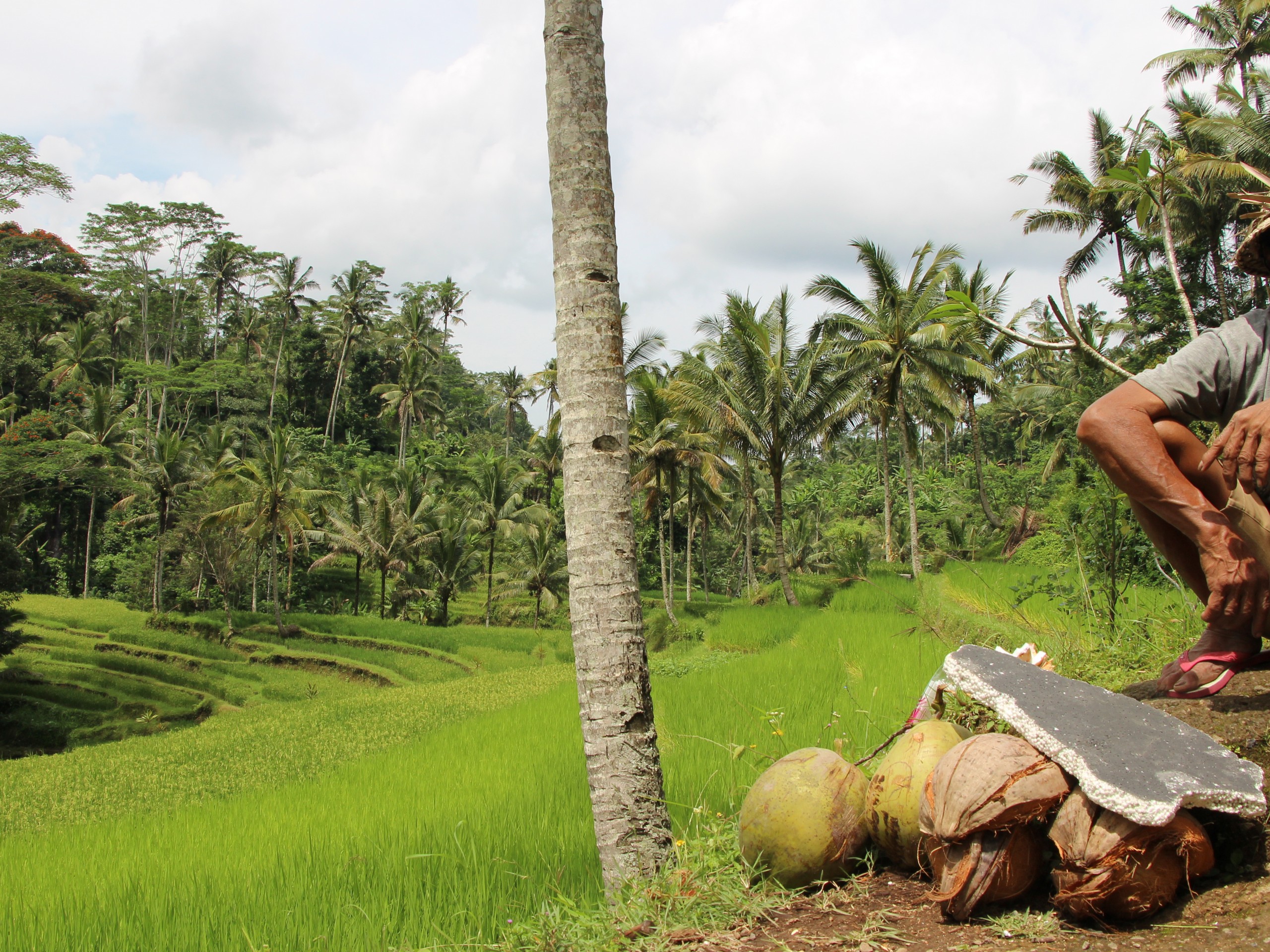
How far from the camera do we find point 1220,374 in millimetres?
2350

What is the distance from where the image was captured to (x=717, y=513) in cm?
4300

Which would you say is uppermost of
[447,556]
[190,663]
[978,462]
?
[978,462]

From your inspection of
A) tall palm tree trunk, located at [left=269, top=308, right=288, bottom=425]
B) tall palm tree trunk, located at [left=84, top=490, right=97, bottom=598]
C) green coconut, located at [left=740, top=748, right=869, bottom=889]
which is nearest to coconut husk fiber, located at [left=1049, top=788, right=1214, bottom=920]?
green coconut, located at [left=740, top=748, right=869, bottom=889]

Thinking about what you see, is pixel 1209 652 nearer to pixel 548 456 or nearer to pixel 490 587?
pixel 490 587

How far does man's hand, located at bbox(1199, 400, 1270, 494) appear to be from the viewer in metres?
2.12

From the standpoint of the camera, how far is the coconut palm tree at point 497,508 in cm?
3625

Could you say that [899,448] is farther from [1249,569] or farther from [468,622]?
[1249,569]

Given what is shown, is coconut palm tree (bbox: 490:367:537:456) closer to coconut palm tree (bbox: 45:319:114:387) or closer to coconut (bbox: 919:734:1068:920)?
coconut palm tree (bbox: 45:319:114:387)

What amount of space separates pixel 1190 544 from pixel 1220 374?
52cm

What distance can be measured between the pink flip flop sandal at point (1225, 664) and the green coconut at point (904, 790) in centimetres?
73

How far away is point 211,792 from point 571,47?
11.9m

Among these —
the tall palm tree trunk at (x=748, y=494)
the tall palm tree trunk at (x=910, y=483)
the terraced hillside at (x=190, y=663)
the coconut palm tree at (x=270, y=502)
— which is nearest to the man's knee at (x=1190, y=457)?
the tall palm tree trunk at (x=910, y=483)

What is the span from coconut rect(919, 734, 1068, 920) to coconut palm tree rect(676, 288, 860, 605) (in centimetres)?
2082

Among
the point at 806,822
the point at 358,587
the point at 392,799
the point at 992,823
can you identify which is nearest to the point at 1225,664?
the point at 992,823
